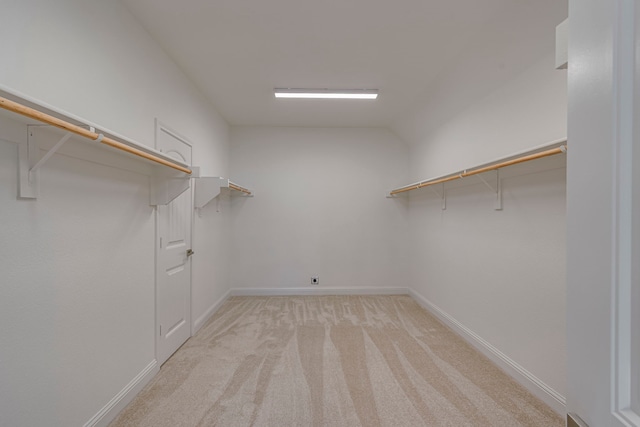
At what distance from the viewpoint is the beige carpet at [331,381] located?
1.93 m

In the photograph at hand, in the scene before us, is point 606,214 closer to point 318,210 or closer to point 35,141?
point 35,141

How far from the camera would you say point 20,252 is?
1.35 m

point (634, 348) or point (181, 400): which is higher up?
point (634, 348)

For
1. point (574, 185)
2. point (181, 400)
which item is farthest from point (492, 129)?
point (181, 400)

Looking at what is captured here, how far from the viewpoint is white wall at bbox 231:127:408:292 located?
4883 mm

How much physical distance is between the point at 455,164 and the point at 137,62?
9.95 ft

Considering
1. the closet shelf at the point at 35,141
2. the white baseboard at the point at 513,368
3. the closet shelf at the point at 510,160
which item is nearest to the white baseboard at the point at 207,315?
the closet shelf at the point at 35,141

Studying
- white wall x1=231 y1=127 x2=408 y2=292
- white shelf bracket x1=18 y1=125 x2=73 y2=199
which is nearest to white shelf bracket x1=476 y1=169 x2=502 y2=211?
white wall x1=231 y1=127 x2=408 y2=292

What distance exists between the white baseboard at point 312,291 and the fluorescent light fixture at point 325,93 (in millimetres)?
2860

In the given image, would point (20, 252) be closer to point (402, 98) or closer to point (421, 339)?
point (421, 339)

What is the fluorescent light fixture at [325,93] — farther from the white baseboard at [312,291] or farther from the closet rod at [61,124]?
the white baseboard at [312,291]

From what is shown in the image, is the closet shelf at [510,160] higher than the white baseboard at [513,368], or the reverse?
the closet shelf at [510,160]

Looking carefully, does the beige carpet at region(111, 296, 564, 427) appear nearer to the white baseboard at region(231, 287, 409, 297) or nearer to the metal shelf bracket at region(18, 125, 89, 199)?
the white baseboard at region(231, 287, 409, 297)

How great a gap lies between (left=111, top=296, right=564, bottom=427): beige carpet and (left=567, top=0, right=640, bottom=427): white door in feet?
5.68
